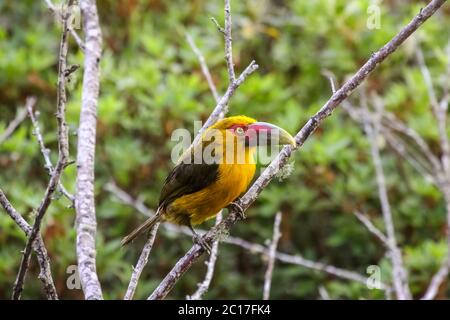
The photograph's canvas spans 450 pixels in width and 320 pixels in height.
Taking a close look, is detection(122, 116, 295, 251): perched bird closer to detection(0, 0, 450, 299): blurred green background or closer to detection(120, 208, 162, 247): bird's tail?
detection(120, 208, 162, 247): bird's tail

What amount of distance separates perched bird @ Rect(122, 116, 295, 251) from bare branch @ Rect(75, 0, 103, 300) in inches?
32.9

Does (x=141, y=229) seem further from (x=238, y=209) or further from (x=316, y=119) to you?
(x=316, y=119)

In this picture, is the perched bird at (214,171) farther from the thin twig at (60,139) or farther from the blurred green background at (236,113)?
the thin twig at (60,139)

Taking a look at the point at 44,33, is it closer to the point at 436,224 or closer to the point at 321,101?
the point at 321,101

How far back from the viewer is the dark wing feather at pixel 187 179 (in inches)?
133

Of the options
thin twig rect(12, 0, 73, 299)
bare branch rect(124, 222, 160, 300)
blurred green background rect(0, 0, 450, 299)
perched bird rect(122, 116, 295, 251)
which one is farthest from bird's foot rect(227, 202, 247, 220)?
blurred green background rect(0, 0, 450, 299)

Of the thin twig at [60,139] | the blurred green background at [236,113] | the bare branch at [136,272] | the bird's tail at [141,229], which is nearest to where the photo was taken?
the thin twig at [60,139]

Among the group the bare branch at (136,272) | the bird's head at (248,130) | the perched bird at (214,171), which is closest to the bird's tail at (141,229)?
the perched bird at (214,171)

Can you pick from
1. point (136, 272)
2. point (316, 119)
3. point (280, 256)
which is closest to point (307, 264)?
point (280, 256)

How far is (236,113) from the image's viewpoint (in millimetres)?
5102

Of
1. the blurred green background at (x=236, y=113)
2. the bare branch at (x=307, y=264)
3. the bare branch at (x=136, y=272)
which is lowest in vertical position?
the bare branch at (x=136, y=272)

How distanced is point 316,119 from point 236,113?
8.23ft
